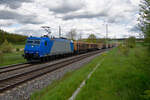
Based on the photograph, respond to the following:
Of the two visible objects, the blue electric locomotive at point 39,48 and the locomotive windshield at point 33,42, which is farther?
the locomotive windshield at point 33,42

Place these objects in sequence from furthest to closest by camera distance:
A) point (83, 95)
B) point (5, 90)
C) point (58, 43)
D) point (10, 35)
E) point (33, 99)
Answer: point (10, 35), point (58, 43), point (5, 90), point (33, 99), point (83, 95)

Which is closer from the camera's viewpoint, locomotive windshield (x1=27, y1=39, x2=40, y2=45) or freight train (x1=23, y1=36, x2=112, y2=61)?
freight train (x1=23, y1=36, x2=112, y2=61)

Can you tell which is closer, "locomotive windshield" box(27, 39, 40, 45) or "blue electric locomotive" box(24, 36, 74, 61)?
"blue electric locomotive" box(24, 36, 74, 61)

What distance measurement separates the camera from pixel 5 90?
25.2 ft

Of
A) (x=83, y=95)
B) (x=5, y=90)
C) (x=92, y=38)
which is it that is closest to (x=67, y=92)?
(x=83, y=95)

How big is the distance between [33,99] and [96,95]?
2.75 m

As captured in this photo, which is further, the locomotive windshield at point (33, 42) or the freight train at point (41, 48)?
the locomotive windshield at point (33, 42)

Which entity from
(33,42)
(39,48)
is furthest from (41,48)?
(33,42)

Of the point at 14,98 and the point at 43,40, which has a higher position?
the point at 43,40

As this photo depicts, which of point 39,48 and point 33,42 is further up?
point 33,42

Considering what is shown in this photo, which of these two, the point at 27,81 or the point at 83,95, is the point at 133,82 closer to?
the point at 83,95

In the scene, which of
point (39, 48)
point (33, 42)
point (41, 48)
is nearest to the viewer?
point (39, 48)

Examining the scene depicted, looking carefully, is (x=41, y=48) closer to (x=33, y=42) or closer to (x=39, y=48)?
(x=39, y=48)

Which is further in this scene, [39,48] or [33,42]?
[33,42]
